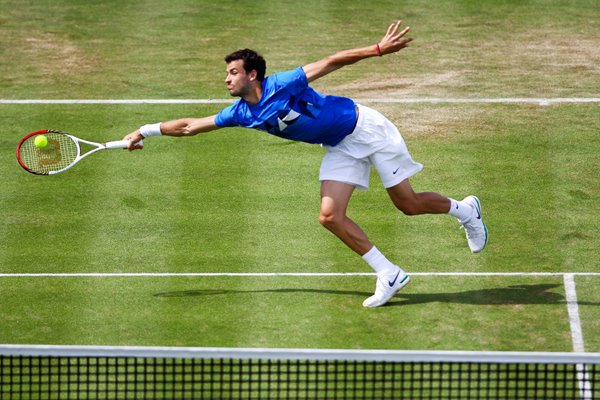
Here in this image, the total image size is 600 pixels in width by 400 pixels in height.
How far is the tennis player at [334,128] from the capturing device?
10.3 m

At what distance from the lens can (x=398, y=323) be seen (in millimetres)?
10312

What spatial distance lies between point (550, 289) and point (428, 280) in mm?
1113

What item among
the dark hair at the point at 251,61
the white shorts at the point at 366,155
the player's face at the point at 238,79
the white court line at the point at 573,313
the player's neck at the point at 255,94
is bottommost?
the white court line at the point at 573,313

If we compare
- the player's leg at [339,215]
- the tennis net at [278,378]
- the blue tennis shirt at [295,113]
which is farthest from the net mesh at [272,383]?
the blue tennis shirt at [295,113]

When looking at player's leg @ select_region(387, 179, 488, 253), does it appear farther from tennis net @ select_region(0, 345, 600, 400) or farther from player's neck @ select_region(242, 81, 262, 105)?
tennis net @ select_region(0, 345, 600, 400)

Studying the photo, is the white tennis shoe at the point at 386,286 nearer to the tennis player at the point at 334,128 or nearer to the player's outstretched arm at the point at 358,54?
the tennis player at the point at 334,128

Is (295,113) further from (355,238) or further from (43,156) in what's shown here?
(43,156)

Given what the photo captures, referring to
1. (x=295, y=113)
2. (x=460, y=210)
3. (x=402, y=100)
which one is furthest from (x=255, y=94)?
(x=402, y=100)

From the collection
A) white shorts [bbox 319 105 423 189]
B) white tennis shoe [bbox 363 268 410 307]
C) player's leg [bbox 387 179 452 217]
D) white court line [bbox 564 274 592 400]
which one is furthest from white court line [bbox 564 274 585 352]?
white shorts [bbox 319 105 423 189]

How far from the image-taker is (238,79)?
10.3 meters

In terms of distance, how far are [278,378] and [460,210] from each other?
3262 millimetres

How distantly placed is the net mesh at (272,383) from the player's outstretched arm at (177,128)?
7.00 ft

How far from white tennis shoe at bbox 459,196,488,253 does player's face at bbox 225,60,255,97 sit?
2477 millimetres

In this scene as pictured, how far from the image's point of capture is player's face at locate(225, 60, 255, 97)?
33.8 feet
